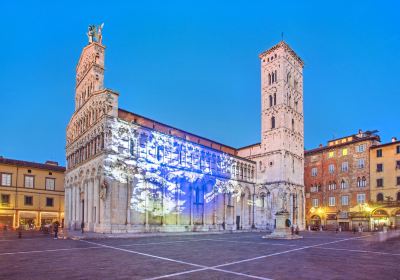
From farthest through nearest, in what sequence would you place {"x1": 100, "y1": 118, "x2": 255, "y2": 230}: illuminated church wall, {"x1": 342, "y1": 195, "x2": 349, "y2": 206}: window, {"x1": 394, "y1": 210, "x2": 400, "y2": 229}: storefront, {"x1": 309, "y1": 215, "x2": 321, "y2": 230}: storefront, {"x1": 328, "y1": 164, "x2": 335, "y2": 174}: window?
{"x1": 309, "y1": 215, "x2": 321, "y2": 230}: storefront → {"x1": 328, "y1": 164, "x2": 335, "y2": 174}: window → {"x1": 342, "y1": 195, "x2": 349, "y2": 206}: window → {"x1": 394, "y1": 210, "x2": 400, "y2": 229}: storefront → {"x1": 100, "y1": 118, "x2": 255, "y2": 230}: illuminated church wall

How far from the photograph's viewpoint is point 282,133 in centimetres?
6031

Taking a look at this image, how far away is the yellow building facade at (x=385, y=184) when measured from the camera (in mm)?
55484

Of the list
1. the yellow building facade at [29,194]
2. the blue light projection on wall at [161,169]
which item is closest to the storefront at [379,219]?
the blue light projection on wall at [161,169]

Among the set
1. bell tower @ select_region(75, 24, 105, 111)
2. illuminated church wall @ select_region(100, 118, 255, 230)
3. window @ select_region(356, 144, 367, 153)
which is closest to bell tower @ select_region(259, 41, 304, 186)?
illuminated church wall @ select_region(100, 118, 255, 230)

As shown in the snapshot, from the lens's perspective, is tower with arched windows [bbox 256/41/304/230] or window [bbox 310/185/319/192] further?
window [bbox 310/185/319/192]

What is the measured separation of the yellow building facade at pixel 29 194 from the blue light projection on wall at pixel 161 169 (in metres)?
21.3

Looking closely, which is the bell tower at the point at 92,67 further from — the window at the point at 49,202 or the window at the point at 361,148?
the window at the point at 361,148

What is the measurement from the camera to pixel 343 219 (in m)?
63.1

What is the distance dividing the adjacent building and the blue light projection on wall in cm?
2239

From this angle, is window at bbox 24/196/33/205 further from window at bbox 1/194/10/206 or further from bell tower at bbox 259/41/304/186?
bell tower at bbox 259/41/304/186

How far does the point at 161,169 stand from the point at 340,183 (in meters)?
37.6

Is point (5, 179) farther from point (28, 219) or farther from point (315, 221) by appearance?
point (315, 221)

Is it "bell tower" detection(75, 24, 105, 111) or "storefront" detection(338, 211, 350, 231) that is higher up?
"bell tower" detection(75, 24, 105, 111)

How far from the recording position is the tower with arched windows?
6025cm
